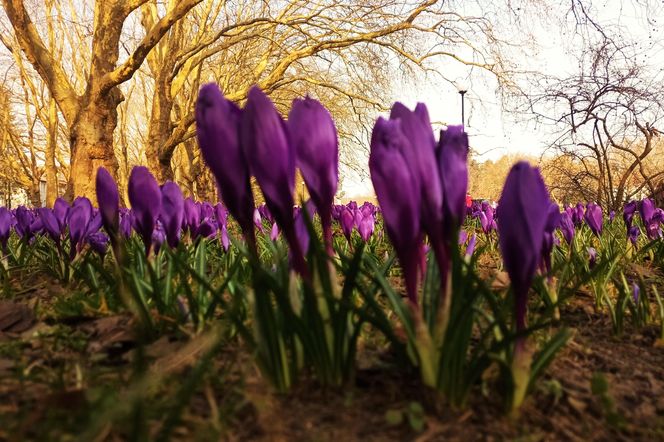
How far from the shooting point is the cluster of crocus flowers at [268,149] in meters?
1.08

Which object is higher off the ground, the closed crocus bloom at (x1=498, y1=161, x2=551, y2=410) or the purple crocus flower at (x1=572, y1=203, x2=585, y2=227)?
the purple crocus flower at (x1=572, y1=203, x2=585, y2=227)

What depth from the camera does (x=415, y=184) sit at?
1.05 meters

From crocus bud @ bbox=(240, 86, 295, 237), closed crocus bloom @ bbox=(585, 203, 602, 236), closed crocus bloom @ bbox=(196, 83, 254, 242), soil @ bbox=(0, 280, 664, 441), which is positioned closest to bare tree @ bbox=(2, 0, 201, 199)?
closed crocus bloom @ bbox=(585, 203, 602, 236)

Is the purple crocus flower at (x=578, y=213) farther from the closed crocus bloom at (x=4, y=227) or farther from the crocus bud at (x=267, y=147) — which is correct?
the closed crocus bloom at (x=4, y=227)

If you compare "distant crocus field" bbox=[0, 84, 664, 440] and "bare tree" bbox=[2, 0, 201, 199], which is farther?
"bare tree" bbox=[2, 0, 201, 199]

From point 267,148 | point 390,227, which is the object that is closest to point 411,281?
point 390,227

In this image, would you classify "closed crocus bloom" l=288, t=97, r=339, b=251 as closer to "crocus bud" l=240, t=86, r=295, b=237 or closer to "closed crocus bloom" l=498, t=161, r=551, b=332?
"crocus bud" l=240, t=86, r=295, b=237

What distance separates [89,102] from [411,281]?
8.94 m

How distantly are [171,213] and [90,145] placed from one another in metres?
7.42

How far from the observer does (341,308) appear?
113 centimetres

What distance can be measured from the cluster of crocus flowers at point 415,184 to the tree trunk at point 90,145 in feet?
27.5

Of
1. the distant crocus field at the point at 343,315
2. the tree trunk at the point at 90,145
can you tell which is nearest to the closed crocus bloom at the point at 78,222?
the distant crocus field at the point at 343,315

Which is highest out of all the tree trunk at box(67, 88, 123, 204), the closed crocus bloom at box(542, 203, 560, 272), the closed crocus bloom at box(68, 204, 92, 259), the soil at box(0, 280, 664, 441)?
the tree trunk at box(67, 88, 123, 204)

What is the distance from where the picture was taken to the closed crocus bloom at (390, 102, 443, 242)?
1.05m
